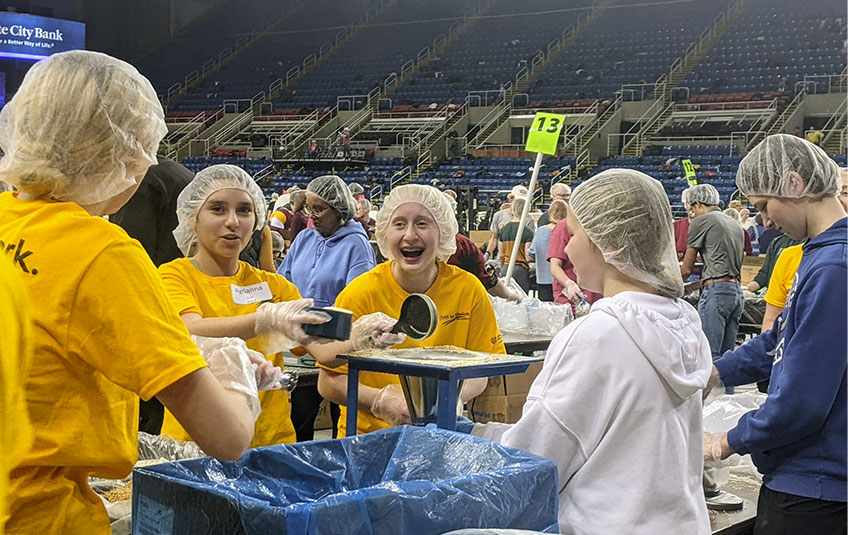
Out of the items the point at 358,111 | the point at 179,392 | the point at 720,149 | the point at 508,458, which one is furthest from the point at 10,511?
A: the point at 358,111

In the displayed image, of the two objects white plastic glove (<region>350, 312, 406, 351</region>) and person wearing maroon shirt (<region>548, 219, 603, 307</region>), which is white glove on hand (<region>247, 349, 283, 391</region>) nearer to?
white plastic glove (<region>350, 312, 406, 351</region>)

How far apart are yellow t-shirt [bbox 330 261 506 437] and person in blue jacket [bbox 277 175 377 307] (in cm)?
167

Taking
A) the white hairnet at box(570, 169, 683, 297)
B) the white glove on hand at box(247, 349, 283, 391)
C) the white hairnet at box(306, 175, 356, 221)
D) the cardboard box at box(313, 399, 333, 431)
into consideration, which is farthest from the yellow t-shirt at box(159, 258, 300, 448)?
the white hairnet at box(306, 175, 356, 221)

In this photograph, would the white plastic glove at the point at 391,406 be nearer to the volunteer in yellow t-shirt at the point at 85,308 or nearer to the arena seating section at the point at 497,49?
the volunteer in yellow t-shirt at the point at 85,308

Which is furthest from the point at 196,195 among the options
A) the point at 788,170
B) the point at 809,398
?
the point at 809,398

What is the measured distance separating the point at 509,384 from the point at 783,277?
45.1 inches

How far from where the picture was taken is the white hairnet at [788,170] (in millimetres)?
2240

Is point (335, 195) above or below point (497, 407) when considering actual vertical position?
above

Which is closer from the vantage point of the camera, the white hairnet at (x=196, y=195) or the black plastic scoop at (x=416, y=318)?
→ the black plastic scoop at (x=416, y=318)

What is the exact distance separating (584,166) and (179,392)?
18.5m

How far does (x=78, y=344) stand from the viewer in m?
1.16

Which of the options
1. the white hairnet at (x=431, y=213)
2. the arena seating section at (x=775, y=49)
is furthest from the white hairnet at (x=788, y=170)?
the arena seating section at (x=775, y=49)

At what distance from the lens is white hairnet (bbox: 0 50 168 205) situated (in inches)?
48.0

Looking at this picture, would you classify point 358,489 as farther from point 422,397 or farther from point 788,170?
point 788,170
